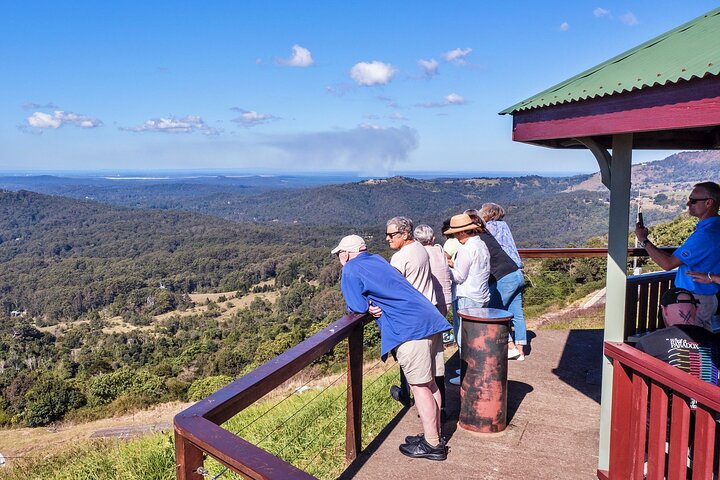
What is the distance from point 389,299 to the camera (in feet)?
10.8

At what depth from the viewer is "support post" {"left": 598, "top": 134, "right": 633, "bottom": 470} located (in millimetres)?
3082

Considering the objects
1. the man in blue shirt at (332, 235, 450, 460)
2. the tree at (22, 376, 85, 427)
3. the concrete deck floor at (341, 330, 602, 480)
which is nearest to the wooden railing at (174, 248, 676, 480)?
the man in blue shirt at (332, 235, 450, 460)

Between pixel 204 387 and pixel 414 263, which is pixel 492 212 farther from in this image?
pixel 204 387

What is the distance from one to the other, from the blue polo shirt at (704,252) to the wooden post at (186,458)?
7.74ft

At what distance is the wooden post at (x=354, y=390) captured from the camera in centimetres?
359

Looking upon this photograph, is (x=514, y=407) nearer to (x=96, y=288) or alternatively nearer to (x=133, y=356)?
(x=133, y=356)

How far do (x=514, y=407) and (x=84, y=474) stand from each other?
4451 millimetres

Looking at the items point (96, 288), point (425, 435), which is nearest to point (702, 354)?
point (425, 435)

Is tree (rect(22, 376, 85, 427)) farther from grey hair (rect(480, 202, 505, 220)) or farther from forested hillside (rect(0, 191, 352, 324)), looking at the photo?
forested hillside (rect(0, 191, 352, 324))

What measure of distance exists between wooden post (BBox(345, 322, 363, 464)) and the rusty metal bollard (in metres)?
0.69

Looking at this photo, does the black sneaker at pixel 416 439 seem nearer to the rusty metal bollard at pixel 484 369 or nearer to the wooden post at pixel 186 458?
the rusty metal bollard at pixel 484 369

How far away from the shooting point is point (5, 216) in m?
190

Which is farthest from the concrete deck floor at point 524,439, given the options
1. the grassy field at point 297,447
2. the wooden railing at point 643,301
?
the wooden railing at point 643,301

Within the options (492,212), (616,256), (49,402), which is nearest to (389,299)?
(616,256)
